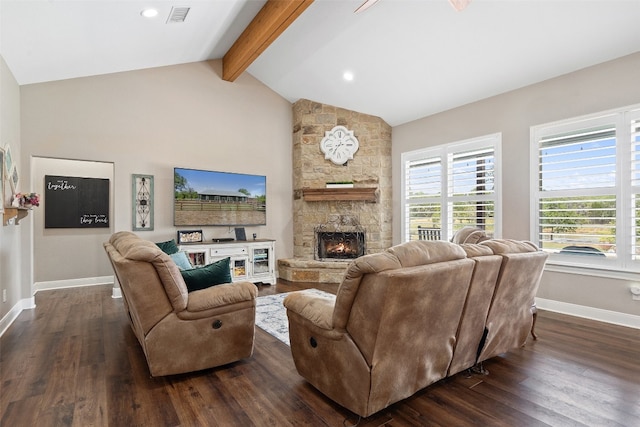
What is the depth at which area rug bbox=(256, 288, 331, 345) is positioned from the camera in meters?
3.40

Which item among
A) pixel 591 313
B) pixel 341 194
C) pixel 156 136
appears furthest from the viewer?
pixel 341 194

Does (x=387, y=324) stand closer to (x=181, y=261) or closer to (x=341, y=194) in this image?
(x=181, y=261)

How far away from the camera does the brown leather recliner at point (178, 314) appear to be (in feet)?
7.48

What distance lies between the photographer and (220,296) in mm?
2520

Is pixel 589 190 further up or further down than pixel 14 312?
further up

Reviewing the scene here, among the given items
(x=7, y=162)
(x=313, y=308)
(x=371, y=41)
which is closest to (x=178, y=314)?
(x=313, y=308)

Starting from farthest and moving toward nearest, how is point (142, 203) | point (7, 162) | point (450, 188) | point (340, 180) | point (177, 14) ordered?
1. point (340, 180)
2. point (450, 188)
3. point (142, 203)
4. point (177, 14)
5. point (7, 162)

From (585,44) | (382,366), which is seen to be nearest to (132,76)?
(382,366)

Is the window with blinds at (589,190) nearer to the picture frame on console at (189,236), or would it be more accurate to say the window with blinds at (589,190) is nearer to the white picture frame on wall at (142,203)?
the picture frame on console at (189,236)

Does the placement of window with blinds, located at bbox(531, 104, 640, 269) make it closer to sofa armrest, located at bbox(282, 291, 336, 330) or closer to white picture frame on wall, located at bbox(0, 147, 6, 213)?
sofa armrest, located at bbox(282, 291, 336, 330)

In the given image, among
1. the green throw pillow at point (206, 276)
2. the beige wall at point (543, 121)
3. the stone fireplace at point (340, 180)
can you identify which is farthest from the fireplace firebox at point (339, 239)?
the green throw pillow at point (206, 276)

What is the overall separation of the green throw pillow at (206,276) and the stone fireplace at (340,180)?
11.4ft

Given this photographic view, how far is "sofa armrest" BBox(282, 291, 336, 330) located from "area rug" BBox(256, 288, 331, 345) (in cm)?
104

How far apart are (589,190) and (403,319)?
3.60 meters
